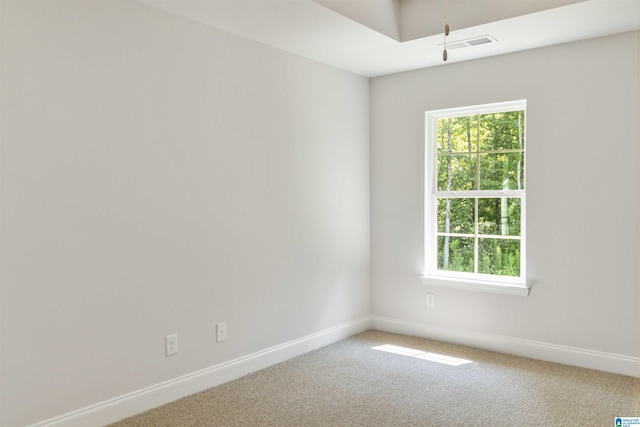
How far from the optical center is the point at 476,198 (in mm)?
4312

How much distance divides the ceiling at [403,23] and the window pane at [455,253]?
1.49 meters

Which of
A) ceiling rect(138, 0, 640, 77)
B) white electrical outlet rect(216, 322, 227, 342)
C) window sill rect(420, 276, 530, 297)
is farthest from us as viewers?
window sill rect(420, 276, 530, 297)

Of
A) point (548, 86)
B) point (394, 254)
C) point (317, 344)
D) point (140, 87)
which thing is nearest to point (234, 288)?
point (317, 344)

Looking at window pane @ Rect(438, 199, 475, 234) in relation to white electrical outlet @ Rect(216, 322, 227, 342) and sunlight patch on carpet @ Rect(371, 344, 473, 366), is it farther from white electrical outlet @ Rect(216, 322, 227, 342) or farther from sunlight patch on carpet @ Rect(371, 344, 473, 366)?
white electrical outlet @ Rect(216, 322, 227, 342)

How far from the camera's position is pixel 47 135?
8.38 ft

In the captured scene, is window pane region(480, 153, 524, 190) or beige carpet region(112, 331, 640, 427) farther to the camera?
window pane region(480, 153, 524, 190)

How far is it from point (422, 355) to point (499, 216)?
1.25 metres

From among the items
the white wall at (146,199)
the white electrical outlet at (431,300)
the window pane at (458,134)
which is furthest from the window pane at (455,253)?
the white wall at (146,199)

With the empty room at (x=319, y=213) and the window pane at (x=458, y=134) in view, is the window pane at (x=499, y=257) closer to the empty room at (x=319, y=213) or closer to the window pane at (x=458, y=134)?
the empty room at (x=319, y=213)

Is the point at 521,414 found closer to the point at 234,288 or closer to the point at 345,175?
the point at 234,288

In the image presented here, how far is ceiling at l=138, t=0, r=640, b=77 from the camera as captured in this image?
304cm

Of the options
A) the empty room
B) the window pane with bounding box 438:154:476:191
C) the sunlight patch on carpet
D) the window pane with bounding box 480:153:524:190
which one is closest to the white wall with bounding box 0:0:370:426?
the empty room

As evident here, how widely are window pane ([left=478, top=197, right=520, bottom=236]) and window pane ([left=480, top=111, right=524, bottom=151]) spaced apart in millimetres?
424

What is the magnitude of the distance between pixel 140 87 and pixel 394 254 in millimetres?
2645
